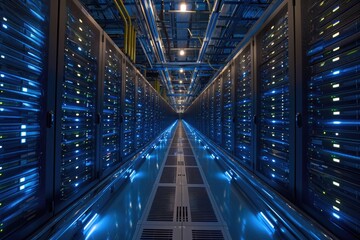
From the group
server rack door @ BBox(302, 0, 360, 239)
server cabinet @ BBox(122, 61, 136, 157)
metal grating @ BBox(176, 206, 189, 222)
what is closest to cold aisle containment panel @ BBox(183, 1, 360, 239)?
server rack door @ BBox(302, 0, 360, 239)

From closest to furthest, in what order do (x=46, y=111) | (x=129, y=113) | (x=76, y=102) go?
1. (x=46, y=111)
2. (x=76, y=102)
3. (x=129, y=113)

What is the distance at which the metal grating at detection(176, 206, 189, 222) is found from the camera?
212cm

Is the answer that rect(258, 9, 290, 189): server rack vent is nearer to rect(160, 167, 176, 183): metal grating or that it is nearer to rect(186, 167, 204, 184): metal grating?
rect(186, 167, 204, 184): metal grating

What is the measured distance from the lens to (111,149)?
10.4 ft

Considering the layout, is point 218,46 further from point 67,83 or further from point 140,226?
point 140,226

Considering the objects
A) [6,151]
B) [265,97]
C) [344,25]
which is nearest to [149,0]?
[265,97]

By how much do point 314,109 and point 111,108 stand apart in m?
2.99

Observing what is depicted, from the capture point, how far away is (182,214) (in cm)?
223

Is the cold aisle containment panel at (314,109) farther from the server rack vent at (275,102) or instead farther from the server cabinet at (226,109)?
the server cabinet at (226,109)

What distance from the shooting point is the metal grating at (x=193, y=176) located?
341 centimetres

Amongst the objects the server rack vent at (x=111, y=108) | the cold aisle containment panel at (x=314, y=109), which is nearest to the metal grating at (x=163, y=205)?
the server rack vent at (x=111, y=108)

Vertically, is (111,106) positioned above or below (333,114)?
above

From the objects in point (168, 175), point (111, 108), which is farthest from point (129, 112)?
point (168, 175)

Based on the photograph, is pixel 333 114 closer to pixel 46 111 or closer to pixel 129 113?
pixel 46 111
